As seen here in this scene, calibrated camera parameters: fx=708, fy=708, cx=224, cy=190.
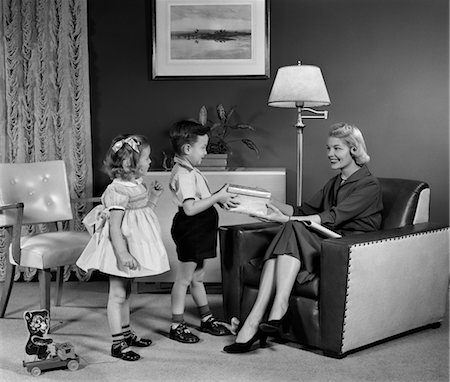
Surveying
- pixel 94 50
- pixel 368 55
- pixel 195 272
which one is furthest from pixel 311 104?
pixel 94 50

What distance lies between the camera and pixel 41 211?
170 inches

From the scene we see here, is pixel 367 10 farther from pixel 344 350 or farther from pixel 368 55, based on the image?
pixel 344 350

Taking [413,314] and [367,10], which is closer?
[413,314]

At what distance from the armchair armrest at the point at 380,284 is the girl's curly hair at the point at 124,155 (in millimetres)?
939

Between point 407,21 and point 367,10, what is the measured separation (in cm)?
28

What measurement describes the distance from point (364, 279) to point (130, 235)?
42.4 inches

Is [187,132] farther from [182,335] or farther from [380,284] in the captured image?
[380,284]

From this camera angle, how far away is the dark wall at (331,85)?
189 inches

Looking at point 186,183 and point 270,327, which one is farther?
point 186,183

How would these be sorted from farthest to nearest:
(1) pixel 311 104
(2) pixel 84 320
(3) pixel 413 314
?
(1) pixel 311 104
(2) pixel 84 320
(3) pixel 413 314

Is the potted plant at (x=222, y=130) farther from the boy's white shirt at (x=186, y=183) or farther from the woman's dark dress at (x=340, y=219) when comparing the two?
the boy's white shirt at (x=186, y=183)

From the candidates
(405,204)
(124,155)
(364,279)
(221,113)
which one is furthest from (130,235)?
(221,113)

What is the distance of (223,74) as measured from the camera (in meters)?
4.85

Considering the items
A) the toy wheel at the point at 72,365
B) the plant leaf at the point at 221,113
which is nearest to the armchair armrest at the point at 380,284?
the toy wheel at the point at 72,365
